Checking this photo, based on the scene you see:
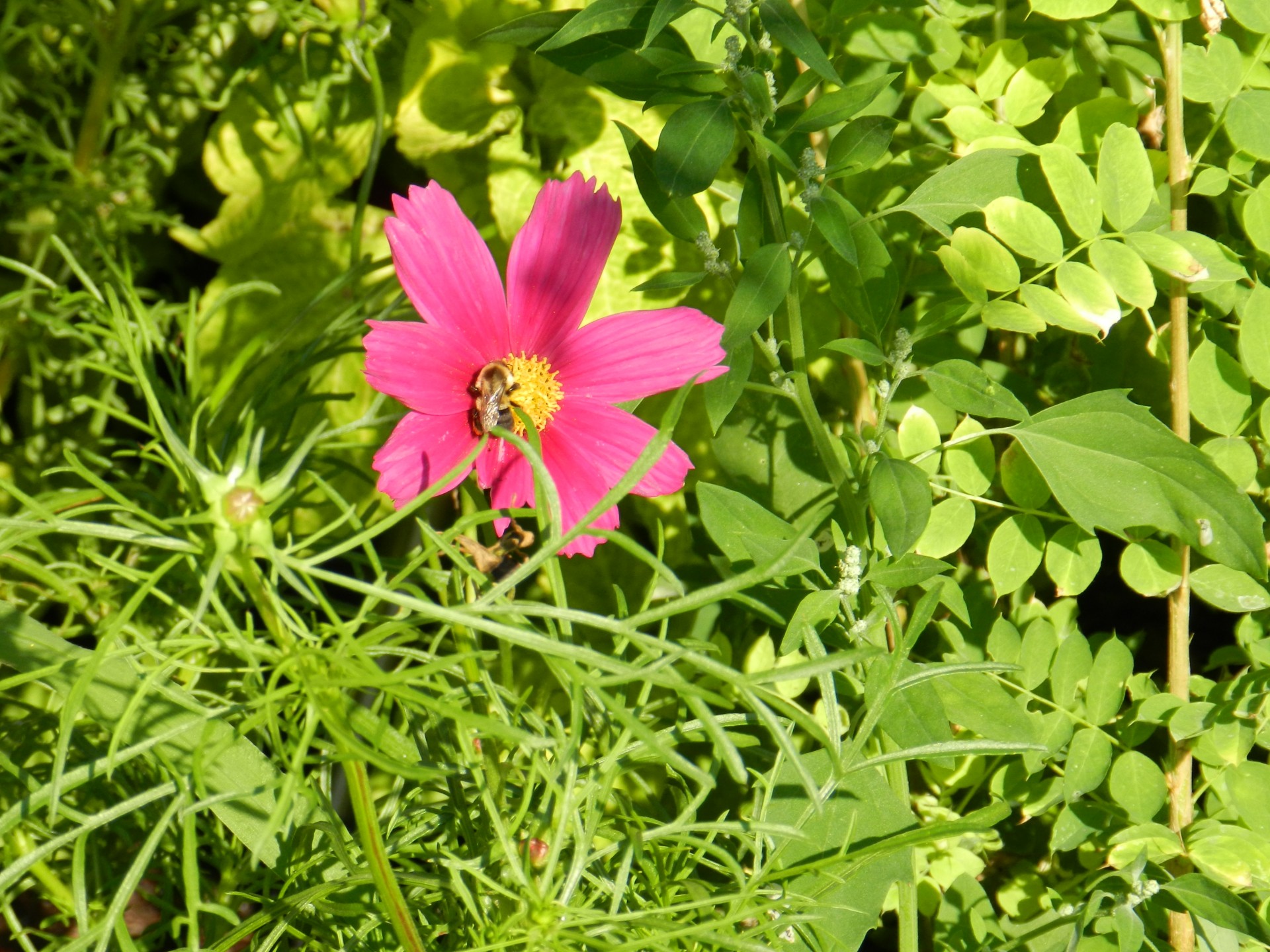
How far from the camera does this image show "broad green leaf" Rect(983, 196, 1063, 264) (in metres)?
0.52

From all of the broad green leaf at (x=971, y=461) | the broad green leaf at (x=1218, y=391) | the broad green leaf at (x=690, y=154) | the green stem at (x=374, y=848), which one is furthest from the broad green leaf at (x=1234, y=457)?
the green stem at (x=374, y=848)

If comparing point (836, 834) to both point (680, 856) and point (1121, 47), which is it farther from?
point (1121, 47)

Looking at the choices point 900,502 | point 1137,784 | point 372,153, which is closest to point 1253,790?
point 1137,784

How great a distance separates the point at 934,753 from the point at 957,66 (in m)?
0.43

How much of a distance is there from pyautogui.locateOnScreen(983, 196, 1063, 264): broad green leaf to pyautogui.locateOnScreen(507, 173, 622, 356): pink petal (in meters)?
0.19

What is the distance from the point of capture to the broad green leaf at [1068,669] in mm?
587

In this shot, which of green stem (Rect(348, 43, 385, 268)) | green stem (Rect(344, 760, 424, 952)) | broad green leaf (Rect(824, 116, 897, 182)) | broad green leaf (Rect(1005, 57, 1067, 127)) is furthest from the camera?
green stem (Rect(348, 43, 385, 268))

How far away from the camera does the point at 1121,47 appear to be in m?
0.64

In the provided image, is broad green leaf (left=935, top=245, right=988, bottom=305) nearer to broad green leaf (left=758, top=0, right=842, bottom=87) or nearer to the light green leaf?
the light green leaf

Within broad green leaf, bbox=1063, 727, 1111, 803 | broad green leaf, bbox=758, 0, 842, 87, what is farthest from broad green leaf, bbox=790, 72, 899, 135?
broad green leaf, bbox=1063, 727, 1111, 803

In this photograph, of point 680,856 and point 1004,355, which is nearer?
point 680,856

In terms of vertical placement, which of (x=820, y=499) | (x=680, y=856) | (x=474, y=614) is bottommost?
(x=680, y=856)

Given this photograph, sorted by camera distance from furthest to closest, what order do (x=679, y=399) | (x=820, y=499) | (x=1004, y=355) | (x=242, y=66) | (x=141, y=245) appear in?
(x=141, y=245)
(x=242, y=66)
(x=1004, y=355)
(x=820, y=499)
(x=679, y=399)

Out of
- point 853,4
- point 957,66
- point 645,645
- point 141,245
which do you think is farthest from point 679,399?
point 141,245
